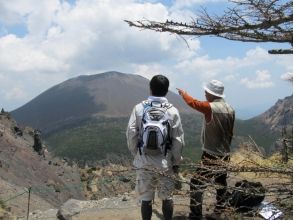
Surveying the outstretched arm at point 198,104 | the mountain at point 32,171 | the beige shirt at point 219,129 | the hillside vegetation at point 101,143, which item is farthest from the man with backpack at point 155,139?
the hillside vegetation at point 101,143

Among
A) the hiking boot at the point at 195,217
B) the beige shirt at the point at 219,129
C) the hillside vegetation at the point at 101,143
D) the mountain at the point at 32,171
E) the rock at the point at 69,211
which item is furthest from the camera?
the hillside vegetation at the point at 101,143

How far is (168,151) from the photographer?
619 cm

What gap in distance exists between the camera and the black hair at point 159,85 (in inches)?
240

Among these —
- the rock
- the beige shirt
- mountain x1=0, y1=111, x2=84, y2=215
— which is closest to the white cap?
the beige shirt

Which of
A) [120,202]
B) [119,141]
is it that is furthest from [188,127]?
[120,202]

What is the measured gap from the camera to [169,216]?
21.1 ft

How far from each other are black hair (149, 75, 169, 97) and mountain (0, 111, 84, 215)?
57.0ft

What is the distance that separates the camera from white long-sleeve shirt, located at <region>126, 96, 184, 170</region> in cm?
610

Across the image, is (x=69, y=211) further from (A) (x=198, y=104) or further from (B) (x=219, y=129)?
(A) (x=198, y=104)

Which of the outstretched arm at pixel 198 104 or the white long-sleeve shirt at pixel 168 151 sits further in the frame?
the outstretched arm at pixel 198 104

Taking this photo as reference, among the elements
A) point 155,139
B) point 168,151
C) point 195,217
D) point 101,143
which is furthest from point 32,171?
point 101,143

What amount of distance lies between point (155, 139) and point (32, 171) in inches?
1076

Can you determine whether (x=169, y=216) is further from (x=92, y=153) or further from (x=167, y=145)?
(x=92, y=153)

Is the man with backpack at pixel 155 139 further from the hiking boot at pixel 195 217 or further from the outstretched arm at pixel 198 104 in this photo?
the hiking boot at pixel 195 217
